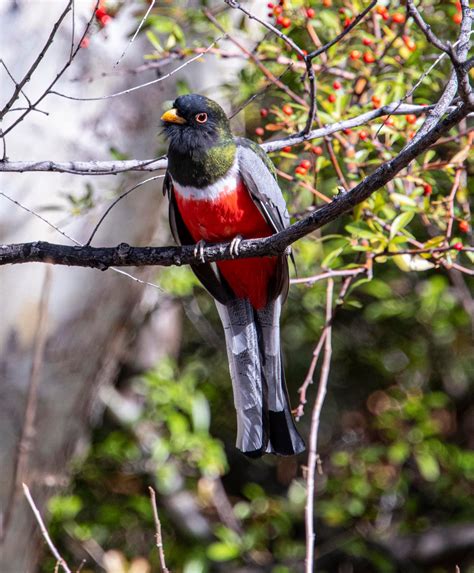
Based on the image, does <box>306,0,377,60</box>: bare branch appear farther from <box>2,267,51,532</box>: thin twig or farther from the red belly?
<box>2,267,51,532</box>: thin twig

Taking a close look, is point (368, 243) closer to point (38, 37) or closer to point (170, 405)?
point (38, 37)

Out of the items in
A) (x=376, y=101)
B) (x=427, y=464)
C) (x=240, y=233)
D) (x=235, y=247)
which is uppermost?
(x=376, y=101)

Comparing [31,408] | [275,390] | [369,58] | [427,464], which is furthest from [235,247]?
[427,464]

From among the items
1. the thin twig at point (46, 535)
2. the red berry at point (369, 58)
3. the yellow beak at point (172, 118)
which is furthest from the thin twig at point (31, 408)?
the red berry at point (369, 58)

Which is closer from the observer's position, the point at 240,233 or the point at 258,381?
the point at 240,233

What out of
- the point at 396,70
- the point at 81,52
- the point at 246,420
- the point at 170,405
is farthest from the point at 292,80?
the point at 170,405

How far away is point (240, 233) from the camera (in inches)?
136

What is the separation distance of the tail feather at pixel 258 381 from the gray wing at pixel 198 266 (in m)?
0.06

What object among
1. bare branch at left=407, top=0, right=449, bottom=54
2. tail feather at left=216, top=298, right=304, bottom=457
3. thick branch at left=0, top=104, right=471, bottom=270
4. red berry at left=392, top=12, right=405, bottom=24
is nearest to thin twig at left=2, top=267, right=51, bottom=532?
Answer: tail feather at left=216, top=298, right=304, bottom=457

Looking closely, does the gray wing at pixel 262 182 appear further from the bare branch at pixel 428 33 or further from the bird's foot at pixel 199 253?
the bare branch at pixel 428 33

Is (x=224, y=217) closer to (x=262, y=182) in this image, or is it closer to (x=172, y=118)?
(x=262, y=182)

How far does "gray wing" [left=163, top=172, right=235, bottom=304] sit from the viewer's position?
3.57 metres

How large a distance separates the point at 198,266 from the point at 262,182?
0.51 m

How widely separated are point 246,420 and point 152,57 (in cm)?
162
